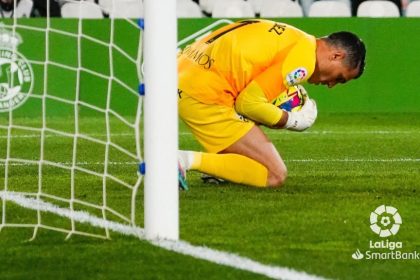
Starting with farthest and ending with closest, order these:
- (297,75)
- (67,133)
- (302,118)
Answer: (67,133) → (302,118) → (297,75)

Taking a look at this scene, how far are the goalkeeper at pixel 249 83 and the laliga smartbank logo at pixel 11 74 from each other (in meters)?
4.72

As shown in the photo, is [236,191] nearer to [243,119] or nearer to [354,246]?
[243,119]

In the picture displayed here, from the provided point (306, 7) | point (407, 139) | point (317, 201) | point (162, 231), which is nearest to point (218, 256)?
point (162, 231)

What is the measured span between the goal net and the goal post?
194 mm

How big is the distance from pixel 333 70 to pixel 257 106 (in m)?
0.48

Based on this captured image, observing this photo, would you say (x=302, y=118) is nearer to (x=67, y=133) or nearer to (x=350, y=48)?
(x=350, y=48)

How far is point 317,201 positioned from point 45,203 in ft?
4.63

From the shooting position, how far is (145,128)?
4922 millimetres

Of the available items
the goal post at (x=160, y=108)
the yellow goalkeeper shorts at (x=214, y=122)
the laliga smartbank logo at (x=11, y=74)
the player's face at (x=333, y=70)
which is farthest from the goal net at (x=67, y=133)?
the player's face at (x=333, y=70)

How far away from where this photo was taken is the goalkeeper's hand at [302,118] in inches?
277

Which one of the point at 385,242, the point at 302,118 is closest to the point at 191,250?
the point at 385,242

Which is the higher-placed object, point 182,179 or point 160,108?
point 160,108

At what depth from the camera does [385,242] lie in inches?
200

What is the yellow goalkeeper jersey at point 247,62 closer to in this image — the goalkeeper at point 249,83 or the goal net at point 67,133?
the goalkeeper at point 249,83
